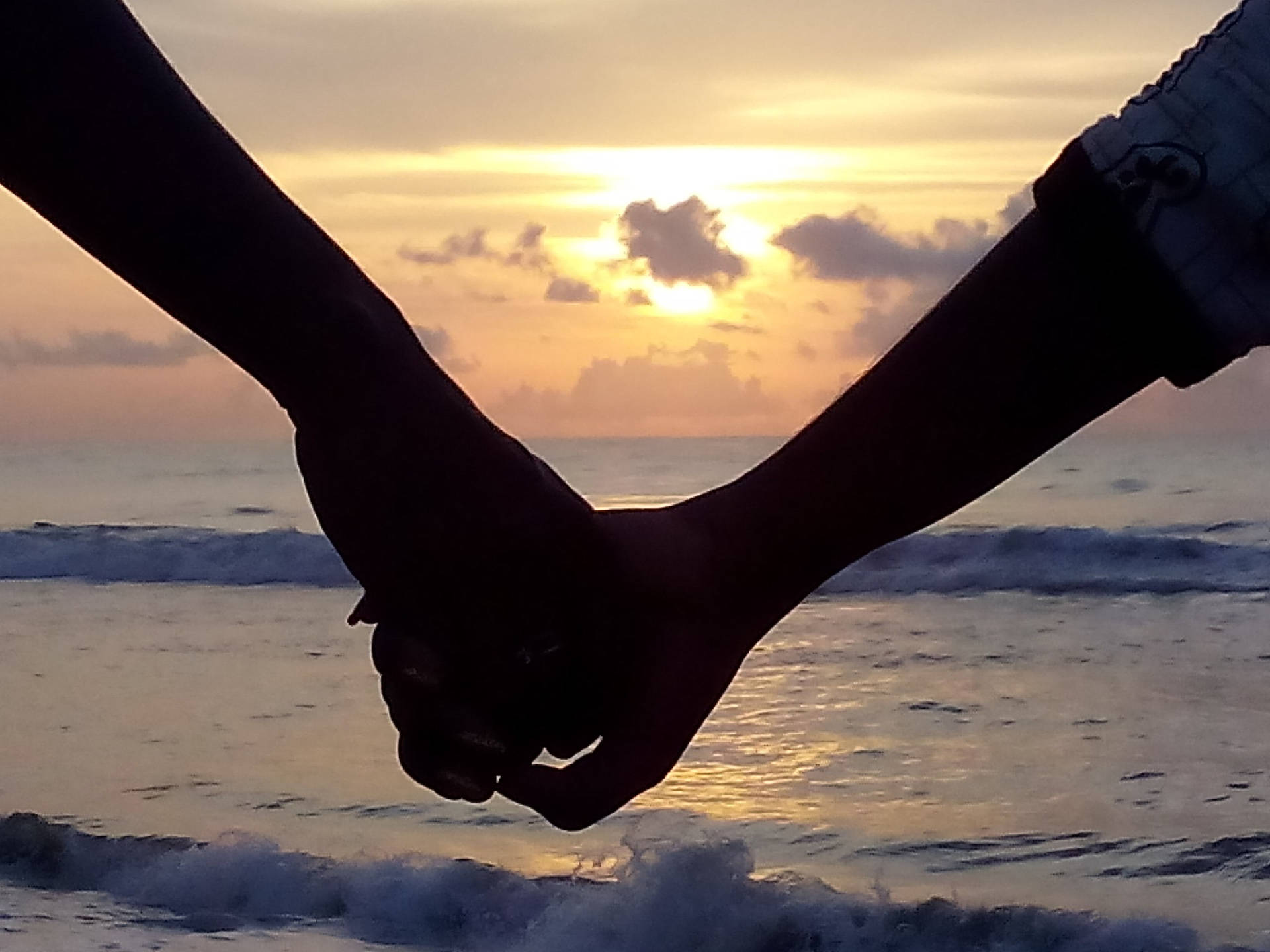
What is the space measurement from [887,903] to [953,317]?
3.33 m

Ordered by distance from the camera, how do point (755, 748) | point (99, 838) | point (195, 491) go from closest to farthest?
point (99, 838), point (755, 748), point (195, 491)

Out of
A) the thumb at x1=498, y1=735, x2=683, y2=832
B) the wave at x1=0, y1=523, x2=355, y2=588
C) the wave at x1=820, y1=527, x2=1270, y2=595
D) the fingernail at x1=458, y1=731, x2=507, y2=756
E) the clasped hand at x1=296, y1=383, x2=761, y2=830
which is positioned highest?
the wave at x1=0, y1=523, x2=355, y2=588

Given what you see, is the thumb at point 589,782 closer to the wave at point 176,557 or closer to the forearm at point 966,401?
the forearm at point 966,401

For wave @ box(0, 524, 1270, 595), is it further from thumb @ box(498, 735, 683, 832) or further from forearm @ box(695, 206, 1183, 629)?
forearm @ box(695, 206, 1183, 629)

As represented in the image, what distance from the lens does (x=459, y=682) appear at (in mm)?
1486

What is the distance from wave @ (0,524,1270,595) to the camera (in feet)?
34.8

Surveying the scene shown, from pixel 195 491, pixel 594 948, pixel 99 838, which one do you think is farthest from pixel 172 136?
pixel 195 491

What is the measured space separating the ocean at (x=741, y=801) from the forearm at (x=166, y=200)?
0.42 metres

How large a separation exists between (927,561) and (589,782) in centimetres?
1010

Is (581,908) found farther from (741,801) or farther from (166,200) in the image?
(166,200)

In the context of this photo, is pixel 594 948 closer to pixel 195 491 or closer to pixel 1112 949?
pixel 1112 949

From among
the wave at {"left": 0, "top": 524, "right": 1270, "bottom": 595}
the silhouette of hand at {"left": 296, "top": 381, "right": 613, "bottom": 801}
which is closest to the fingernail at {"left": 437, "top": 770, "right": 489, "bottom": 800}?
the silhouette of hand at {"left": 296, "top": 381, "right": 613, "bottom": 801}

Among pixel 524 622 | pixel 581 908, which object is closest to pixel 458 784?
pixel 524 622

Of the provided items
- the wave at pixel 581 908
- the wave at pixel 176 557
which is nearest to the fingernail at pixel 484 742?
the wave at pixel 581 908
